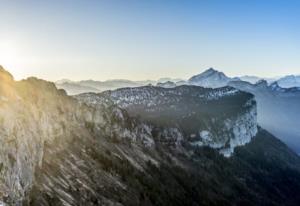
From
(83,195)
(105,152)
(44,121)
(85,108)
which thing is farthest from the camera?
(85,108)

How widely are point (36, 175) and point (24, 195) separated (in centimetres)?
2279

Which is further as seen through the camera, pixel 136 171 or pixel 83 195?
pixel 136 171

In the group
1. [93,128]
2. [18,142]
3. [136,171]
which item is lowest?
[136,171]

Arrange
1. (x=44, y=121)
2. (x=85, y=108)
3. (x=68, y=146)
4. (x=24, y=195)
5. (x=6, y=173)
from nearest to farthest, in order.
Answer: (x=6, y=173), (x=24, y=195), (x=44, y=121), (x=68, y=146), (x=85, y=108)

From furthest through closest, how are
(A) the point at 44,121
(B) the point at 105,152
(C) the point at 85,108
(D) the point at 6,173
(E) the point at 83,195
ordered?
1. (C) the point at 85,108
2. (B) the point at 105,152
3. (A) the point at 44,121
4. (E) the point at 83,195
5. (D) the point at 6,173

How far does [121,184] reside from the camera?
535 feet

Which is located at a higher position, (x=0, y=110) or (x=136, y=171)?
(x=0, y=110)

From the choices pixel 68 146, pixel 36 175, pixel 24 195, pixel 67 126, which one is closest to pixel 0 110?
pixel 24 195

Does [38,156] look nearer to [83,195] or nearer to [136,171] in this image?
[83,195]

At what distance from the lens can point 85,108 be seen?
19850 centimetres

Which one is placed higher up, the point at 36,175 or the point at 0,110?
the point at 0,110

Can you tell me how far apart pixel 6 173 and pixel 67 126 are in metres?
90.6

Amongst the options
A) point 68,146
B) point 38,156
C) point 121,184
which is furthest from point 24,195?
point 121,184

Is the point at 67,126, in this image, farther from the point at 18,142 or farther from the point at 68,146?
the point at 18,142
